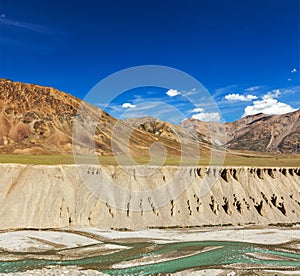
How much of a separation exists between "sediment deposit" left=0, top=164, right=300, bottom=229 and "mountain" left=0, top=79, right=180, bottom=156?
238 feet

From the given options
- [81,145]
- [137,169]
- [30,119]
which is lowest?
[137,169]

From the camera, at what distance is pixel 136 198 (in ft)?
216

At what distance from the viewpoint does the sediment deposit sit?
5925 cm

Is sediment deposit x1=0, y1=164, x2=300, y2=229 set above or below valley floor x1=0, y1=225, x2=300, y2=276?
above

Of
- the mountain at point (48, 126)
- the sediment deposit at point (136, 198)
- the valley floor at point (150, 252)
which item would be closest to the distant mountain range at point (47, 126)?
the mountain at point (48, 126)

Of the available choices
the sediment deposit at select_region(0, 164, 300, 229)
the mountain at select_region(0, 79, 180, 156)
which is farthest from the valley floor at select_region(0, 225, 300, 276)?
the mountain at select_region(0, 79, 180, 156)

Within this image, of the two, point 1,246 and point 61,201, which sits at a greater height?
point 61,201

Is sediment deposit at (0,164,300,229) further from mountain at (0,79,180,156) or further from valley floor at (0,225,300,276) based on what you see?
mountain at (0,79,180,156)

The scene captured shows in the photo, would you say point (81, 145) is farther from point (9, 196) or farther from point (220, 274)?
point (220, 274)

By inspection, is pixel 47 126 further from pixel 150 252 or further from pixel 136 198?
pixel 150 252

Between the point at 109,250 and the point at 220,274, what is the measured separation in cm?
1470

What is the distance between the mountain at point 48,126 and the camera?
5694 inches

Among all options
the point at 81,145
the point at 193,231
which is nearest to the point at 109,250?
the point at 193,231

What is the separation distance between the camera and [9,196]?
59.8 m
